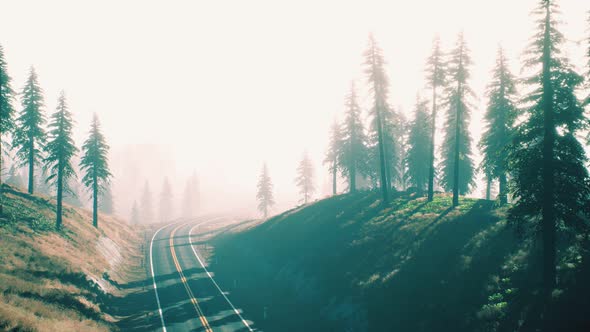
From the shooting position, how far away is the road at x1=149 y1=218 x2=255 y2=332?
2115 centimetres

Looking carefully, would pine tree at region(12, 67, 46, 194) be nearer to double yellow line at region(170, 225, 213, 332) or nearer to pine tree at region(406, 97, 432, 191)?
double yellow line at region(170, 225, 213, 332)

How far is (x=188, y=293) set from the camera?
2705cm

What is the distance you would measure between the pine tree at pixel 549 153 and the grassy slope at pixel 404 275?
154cm

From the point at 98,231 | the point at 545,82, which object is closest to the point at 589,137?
the point at 545,82

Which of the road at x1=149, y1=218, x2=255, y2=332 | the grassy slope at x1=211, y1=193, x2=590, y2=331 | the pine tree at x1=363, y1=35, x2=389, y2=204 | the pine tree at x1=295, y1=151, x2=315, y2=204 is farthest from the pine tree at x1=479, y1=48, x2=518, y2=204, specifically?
the pine tree at x1=295, y1=151, x2=315, y2=204

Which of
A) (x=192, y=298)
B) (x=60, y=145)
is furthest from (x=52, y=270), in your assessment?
(x=60, y=145)

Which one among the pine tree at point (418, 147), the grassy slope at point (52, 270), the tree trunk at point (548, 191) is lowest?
the grassy slope at point (52, 270)

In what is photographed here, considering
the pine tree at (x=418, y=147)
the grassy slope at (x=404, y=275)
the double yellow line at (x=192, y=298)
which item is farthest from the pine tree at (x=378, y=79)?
the double yellow line at (x=192, y=298)

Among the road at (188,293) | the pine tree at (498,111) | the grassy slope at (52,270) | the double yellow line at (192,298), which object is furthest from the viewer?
the pine tree at (498,111)

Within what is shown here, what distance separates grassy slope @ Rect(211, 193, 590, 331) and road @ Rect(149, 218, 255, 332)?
139cm

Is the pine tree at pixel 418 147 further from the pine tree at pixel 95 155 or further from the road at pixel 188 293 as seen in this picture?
the pine tree at pixel 95 155

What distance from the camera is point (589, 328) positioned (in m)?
10.6

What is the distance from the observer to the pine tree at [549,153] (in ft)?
44.0

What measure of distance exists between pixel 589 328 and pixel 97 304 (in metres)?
27.0
